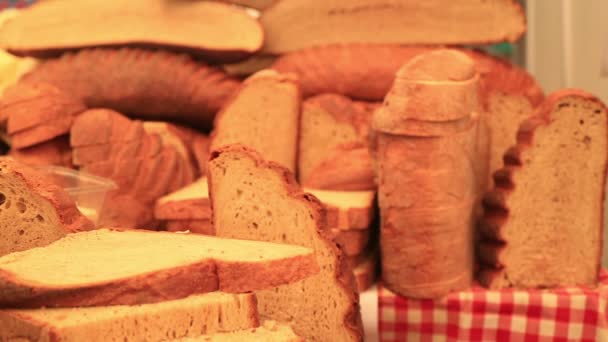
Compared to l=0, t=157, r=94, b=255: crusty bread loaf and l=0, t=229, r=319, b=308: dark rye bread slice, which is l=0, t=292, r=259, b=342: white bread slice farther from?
l=0, t=157, r=94, b=255: crusty bread loaf

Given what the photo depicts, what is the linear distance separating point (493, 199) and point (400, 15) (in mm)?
944

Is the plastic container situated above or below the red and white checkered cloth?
above

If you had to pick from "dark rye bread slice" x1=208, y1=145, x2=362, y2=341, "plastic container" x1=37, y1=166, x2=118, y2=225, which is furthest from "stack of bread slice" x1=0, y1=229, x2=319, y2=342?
"plastic container" x1=37, y1=166, x2=118, y2=225

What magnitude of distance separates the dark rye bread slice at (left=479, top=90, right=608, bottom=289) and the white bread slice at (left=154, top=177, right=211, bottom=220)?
81 cm

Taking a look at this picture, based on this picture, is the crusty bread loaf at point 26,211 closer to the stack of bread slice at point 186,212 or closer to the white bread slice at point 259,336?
the white bread slice at point 259,336

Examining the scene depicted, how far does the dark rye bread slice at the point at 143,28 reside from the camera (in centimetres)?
278

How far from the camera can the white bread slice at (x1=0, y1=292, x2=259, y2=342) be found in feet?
3.99

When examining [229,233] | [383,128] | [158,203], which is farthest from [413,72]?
[158,203]

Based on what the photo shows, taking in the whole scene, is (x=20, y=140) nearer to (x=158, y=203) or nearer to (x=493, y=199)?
(x=158, y=203)

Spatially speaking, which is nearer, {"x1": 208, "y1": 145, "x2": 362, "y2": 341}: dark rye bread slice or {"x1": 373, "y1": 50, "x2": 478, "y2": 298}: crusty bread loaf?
{"x1": 208, "y1": 145, "x2": 362, "y2": 341}: dark rye bread slice

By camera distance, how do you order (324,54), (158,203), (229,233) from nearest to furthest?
(229,233), (158,203), (324,54)

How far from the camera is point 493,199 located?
2141mm

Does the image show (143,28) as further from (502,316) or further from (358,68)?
(502,316)

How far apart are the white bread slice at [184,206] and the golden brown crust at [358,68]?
0.65 m
